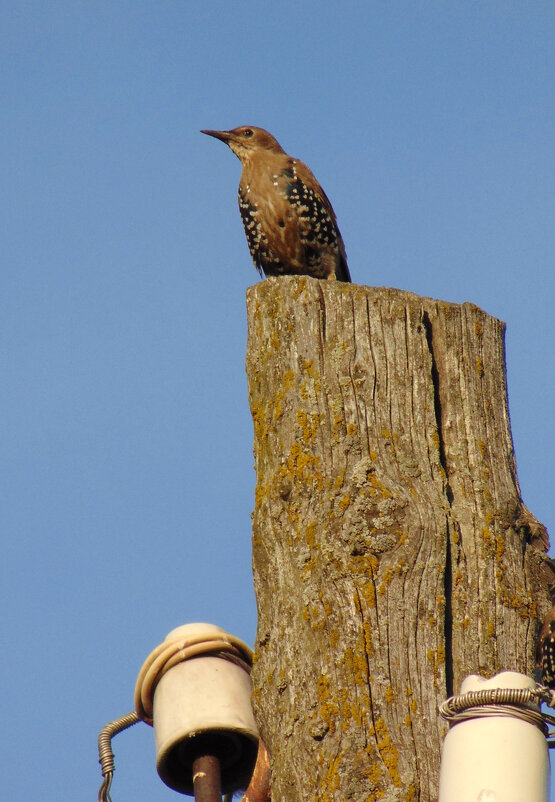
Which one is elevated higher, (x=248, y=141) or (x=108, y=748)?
(x=248, y=141)

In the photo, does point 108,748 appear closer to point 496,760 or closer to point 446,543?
point 446,543

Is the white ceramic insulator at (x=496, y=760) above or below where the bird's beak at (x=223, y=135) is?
below

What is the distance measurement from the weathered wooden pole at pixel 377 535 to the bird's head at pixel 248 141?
3.94 meters

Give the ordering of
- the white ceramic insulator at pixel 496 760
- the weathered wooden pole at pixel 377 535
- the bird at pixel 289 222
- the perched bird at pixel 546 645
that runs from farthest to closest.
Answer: the bird at pixel 289 222, the perched bird at pixel 546 645, the weathered wooden pole at pixel 377 535, the white ceramic insulator at pixel 496 760

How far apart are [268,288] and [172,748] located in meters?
1.35

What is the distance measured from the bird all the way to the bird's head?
0.69 feet

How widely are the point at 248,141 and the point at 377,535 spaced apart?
4695 millimetres

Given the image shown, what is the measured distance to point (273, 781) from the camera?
2.99 meters

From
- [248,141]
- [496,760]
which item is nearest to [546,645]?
[496,760]

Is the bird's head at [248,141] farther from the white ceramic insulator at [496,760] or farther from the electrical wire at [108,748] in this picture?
the white ceramic insulator at [496,760]

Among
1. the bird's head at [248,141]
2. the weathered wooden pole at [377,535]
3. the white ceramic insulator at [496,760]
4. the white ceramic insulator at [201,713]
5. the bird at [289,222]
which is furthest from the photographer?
the bird's head at [248,141]

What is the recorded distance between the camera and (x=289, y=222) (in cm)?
668

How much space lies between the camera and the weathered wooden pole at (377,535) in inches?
114

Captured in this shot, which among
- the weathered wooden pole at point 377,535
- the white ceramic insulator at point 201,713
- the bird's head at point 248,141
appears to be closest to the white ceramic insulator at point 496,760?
the weathered wooden pole at point 377,535
